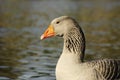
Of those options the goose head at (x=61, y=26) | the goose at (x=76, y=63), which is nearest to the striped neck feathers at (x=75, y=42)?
the goose at (x=76, y=63)

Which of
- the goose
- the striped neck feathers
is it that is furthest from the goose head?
the striped neck feathers

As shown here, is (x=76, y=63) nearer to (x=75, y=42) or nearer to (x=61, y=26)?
(x=75, y=42)

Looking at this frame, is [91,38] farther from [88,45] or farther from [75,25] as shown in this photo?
[75,25]

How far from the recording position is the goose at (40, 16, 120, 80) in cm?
913

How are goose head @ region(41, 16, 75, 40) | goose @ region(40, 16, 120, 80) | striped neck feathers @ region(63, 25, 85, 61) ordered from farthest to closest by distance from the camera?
1. goose head @ region(41, 16, 75, 40)
2. striped neck feathers @ region(63, 25, 85, 61)
3. goose @ region(40, 16, 120, 80)

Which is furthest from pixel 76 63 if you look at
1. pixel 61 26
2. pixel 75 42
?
pixel 61 26

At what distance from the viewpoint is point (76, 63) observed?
30.8 ft

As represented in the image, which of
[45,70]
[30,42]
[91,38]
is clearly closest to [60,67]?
[45,70]

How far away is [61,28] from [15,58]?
236 inches

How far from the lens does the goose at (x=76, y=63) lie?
9.13 meters

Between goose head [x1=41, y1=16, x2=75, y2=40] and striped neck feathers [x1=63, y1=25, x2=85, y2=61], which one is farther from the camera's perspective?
goose head [x1=41, y1=16, x2=75, y2=40]

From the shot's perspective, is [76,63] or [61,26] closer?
[76,63]

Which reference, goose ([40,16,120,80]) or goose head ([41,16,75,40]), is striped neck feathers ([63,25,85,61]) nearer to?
goose ([40,16,120,80])

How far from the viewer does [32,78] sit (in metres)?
11.8
